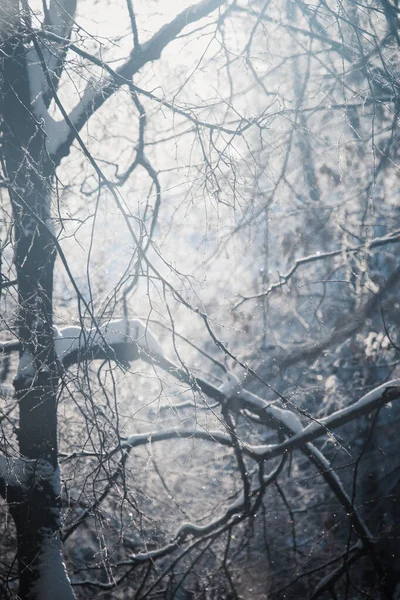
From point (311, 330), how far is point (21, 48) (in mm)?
4844

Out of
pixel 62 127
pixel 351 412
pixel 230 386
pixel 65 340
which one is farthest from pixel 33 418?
pixel 351 412

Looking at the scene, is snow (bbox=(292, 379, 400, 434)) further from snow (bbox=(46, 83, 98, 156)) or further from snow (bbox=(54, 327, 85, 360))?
snow (bbox=(46, 83, 98, 156))

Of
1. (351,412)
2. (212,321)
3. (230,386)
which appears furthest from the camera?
(230,386)

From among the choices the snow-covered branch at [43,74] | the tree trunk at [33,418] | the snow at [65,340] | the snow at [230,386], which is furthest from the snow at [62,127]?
the snow at [230,386]

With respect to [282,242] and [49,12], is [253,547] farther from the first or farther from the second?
[49,12]

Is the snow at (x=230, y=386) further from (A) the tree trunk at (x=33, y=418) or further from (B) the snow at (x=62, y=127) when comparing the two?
(B) the snow at (x=62, y=127)

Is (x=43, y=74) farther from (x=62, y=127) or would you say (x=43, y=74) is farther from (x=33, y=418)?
(x=33, y=418)

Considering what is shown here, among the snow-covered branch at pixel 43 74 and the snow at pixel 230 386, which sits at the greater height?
the snow-covered branch at pixel 43 74

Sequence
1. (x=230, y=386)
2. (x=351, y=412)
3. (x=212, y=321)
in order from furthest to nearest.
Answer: (x=230, y=386), (x=351, y=412), (x=212, y=321)

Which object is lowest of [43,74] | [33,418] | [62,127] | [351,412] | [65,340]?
[351,412]

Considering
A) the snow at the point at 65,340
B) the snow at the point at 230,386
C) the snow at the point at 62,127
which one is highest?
the snow at the point at 62,127

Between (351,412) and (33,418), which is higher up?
(33,418)

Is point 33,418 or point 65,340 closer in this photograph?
point 33,418

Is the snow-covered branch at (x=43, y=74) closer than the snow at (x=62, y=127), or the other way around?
the snow-covered branch at (x=43, y=74)
